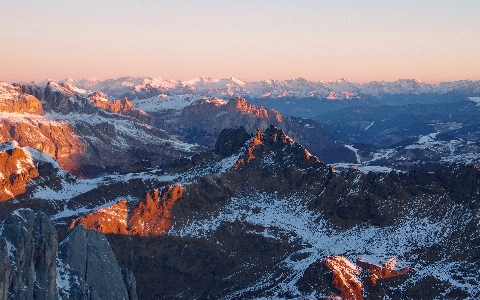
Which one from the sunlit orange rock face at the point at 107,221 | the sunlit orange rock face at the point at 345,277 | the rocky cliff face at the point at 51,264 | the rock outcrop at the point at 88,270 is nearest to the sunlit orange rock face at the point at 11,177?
the sunlit orange rock face at the point at 107,221

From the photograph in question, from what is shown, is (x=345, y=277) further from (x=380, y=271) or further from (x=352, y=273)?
(x=380, y=271)

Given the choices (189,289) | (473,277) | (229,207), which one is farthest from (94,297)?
(229,207)

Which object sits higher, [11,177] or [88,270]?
[88,270]

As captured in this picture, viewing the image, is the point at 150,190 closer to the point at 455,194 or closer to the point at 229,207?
the point at 229,207

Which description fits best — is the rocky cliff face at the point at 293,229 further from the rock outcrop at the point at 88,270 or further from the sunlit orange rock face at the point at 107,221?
the rock outcrop at the point at 88,270

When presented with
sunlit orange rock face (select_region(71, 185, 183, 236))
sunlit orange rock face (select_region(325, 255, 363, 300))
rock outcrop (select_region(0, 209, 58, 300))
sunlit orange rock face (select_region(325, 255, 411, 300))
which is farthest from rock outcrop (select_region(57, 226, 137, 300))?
sunlit orange rock face (select_region(71, 185, 183, 236))

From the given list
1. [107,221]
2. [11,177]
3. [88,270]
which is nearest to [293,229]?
[107,221]

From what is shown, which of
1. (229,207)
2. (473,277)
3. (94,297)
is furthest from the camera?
(229,207)
